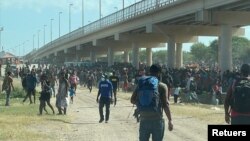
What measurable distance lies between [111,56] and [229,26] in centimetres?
4379

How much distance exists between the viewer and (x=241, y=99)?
942 cm

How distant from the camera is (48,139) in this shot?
50.9 ft

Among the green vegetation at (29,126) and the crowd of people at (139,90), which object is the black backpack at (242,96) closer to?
the crowd of people at (139,90)

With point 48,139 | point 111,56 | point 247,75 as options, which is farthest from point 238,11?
point 111,56

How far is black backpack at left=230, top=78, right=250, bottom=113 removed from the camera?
9.38 m

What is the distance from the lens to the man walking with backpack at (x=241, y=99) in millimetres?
9383

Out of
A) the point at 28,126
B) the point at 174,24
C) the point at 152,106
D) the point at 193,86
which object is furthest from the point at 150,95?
the point at 174,24

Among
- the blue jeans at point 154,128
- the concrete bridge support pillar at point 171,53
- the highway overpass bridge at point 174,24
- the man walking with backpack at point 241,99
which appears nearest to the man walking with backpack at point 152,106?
Result: the blue jeans at point 154,128

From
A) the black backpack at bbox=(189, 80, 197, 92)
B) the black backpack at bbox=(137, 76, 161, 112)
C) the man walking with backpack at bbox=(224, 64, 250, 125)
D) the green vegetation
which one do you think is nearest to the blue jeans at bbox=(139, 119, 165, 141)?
the black backpack at bbox=(137, 76, 161, 112)

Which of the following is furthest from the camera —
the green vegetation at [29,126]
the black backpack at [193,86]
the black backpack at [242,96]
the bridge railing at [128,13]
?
the bridge railing at [128,13]

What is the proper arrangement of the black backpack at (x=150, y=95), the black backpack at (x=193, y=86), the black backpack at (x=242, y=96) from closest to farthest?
the black backpack at (x=150, y=95) → the black backpack at (x=242, y=96) → the black backpack at (x=193, y=86)

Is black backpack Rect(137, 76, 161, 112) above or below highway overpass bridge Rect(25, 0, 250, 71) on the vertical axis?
below

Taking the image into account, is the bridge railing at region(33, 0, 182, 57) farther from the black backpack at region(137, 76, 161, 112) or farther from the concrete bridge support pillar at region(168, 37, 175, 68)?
the black backpack at region(137, 76, 161, 112)

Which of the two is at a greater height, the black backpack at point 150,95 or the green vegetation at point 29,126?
the black backpack at point 150,95
